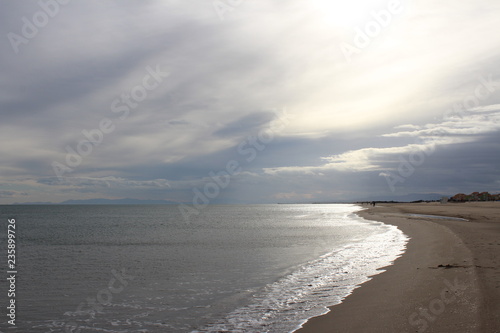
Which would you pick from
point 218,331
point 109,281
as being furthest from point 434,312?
point 109,281

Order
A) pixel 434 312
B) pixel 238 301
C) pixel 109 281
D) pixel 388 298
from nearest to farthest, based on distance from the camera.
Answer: pixel 434 312 → pixel 388 298 → pixel 238 301 → pixel 109 281

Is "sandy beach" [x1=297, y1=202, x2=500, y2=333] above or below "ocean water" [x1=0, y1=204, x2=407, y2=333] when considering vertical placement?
above

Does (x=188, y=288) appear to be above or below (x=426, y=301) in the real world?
below

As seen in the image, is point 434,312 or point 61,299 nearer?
point 434,312

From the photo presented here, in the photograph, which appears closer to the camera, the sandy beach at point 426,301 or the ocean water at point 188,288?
the sandy beach at point 426,301

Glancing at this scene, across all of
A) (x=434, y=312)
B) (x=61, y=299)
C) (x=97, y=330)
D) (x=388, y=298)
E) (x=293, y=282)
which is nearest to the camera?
(x=434, y=312)

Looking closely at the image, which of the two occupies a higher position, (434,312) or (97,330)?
(434,312)

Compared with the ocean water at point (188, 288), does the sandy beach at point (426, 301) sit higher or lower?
higher

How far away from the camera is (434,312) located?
9.20 meters

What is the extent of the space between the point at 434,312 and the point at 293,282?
654 centimetres

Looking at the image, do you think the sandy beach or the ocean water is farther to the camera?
the ocean water

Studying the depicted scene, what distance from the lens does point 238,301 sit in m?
12.3

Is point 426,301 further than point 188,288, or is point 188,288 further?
point 188,288

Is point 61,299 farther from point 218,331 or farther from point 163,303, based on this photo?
point 218,331
